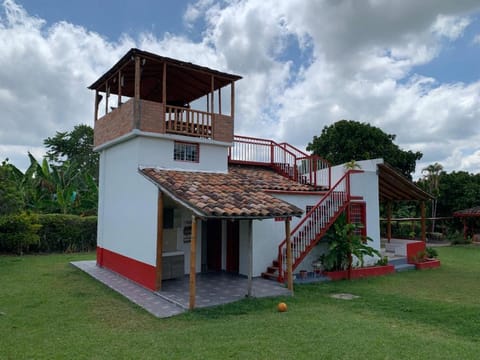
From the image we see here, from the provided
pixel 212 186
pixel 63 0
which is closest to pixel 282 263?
pixel 212 186

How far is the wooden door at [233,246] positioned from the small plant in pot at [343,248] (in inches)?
127

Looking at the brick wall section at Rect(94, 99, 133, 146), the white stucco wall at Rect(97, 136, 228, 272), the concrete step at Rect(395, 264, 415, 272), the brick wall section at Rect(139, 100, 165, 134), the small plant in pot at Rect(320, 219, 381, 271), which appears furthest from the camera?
the concrete step at Rect(395, 264, 415, 272)

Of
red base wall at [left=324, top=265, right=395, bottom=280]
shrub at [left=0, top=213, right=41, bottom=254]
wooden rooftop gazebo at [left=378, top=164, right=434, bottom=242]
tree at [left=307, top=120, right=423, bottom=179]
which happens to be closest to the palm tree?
tree at [left=307, top=120, right=423, bottom=179]

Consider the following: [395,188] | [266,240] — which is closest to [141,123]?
[266,240]

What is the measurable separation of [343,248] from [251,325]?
663 centimetres

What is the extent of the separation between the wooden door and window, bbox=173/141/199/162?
2.93 meters

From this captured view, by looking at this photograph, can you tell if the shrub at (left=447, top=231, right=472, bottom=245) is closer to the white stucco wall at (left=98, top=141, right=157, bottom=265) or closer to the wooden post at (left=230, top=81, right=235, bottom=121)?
the wooden post at (left=230, top=81, right=235, bottom=121)

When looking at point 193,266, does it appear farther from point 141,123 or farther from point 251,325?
point 141,123

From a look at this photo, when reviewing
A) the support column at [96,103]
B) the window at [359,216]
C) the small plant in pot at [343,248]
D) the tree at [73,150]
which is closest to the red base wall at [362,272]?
the small plant in pot at [343,248]

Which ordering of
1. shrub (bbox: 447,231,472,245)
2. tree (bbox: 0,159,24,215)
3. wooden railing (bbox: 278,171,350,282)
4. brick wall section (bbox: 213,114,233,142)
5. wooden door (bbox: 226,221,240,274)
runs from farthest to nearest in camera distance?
shrub (bbox: 447,231,472,245) → tree (bbox: 0,159,24,215) → wooden door (bbox: 226,221,240,274) → brick wall section (bbox: 213,114,233,142) → wooden railing (bbox: 278,171,350,282)

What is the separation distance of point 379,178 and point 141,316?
40.1ft

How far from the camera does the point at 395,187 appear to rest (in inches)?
670

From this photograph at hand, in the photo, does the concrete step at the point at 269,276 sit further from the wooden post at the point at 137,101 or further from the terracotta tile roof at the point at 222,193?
the wooden post at the point at 137,101

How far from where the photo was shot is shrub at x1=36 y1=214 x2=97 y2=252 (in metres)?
19.1
